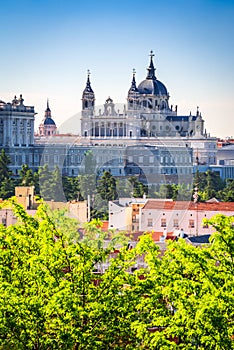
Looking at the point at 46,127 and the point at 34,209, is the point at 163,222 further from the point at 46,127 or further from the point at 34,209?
the point at 46,127

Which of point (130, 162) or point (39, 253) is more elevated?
point (130, 162)

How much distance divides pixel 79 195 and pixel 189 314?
26.7 meters

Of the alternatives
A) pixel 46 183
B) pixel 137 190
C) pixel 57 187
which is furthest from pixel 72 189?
pixel 46 183

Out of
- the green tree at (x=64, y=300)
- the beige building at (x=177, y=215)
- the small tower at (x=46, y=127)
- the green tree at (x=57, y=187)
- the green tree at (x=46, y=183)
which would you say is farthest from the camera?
the small tower at (x=46, y=127)

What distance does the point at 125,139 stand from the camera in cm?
6103

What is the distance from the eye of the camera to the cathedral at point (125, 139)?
2181 inches

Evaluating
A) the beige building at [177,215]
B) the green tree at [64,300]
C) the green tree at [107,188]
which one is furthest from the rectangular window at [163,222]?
the green tree at [64,300]

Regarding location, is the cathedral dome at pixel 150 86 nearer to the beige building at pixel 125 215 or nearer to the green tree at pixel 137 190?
the green tree at pixel 137 190

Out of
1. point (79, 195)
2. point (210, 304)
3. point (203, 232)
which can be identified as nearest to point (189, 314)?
point (210, 304)

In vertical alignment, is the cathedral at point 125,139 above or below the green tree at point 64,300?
above

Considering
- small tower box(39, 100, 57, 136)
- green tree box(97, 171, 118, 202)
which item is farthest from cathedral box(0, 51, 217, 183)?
green tree box(97, 171, 118, 202)

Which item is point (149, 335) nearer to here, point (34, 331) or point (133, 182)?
point (34, 331)

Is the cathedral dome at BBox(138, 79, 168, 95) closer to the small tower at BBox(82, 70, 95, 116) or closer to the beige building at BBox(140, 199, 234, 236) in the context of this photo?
the small tower at BBox(82, 70, 95, 116)

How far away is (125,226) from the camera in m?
31.0
